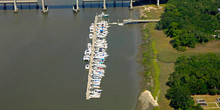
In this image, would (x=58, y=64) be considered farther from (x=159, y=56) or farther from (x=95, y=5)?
(x=95, y=5)

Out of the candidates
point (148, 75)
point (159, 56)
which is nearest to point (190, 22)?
point (159, 56)

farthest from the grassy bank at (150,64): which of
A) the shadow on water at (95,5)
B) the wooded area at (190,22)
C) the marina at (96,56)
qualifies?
the shadow on water at (95,5)

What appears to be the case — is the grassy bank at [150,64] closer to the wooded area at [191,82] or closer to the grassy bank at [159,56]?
the grassy bank at [159,56]

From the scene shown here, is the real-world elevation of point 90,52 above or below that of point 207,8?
below

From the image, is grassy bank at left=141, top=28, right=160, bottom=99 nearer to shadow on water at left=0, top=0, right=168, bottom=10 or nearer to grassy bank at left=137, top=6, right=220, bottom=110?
grassy bank at left=137, top=6, right=220, bottom=110

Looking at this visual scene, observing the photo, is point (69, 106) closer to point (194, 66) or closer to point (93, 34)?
point (194, 66)

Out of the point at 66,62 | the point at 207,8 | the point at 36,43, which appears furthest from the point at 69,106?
the point at 207,8

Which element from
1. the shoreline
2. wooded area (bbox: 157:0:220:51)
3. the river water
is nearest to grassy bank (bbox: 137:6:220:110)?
the shoreline
